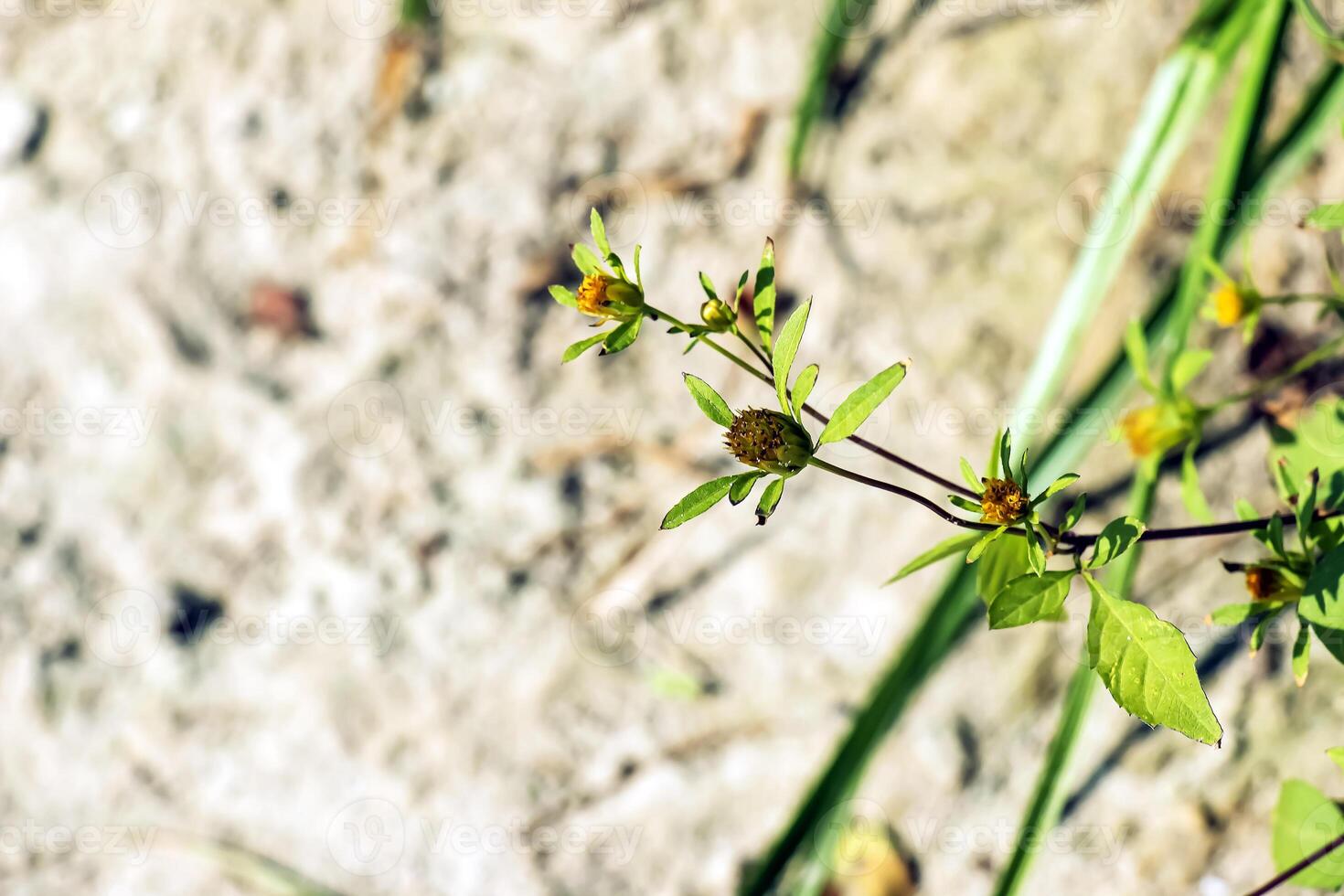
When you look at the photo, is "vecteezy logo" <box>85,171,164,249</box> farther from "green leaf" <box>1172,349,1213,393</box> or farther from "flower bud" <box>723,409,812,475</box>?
"green leaf" <box>1172,349,1213,393</box>

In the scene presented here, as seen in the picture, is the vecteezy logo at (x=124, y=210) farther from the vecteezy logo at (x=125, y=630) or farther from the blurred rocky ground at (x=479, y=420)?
the vecteezy logo at (x=125, y=630)

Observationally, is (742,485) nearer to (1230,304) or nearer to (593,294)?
(593,294)

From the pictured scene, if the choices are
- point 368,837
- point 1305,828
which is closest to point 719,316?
point 1305,828

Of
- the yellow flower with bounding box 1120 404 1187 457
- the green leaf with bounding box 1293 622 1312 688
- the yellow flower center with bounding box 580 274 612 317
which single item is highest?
the yellow flower with bounding box 1120 404 1187 457

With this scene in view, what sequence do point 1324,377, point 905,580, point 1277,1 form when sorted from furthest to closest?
point 905,580 < point 1324,377 < point 1277,1

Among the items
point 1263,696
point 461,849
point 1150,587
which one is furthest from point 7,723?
point 1263,696

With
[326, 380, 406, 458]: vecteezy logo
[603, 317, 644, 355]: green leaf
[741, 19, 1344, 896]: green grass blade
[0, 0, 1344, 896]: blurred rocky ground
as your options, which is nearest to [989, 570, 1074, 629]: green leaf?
[603, 317, 644, 355]: green leaf

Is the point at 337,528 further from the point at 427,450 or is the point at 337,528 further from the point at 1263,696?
the point at 1263,696
